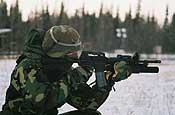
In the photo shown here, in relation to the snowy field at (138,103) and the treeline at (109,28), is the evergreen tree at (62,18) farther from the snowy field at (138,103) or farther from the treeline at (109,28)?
the snowy field at (138,103)

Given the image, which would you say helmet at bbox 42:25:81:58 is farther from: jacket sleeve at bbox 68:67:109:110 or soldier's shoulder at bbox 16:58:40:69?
jacket sleeve at bbox 68:67:109:110

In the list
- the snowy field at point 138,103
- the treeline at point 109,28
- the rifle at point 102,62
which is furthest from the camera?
the treeline at point 109,28

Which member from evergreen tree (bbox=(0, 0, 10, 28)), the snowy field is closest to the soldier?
the snowy field

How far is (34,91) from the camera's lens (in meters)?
4.07

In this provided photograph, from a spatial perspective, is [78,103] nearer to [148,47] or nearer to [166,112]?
[166,112]

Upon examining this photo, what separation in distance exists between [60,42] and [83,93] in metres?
0.55

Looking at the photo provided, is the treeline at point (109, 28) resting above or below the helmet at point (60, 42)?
below

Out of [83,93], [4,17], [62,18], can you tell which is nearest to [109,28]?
[62,18]

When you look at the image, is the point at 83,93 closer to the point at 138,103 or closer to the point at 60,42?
the point at 60,42

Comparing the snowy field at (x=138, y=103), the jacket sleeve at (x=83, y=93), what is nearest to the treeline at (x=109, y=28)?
the snowy field at (x=138, y=103)

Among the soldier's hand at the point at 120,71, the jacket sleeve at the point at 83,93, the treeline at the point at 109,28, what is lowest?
the treeline at the point at 109,28

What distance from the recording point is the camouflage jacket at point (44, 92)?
4.07 m

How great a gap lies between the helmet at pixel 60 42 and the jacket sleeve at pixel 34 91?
7.5 inches

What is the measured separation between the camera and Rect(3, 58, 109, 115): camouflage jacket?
4074mm
